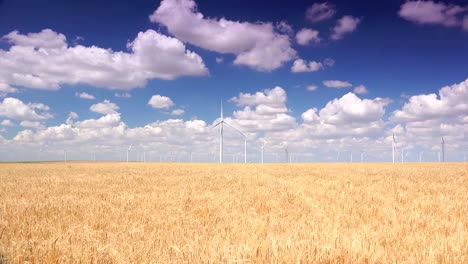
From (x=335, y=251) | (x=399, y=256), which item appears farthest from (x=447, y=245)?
(x=335, y=251)

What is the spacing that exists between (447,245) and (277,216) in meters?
4.59

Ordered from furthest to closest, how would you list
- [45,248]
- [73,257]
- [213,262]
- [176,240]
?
[176,240]
[45,248]
[73,257]
[213,262]

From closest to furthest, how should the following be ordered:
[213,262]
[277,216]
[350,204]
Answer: [213,262] → [277,216] → [350,204]

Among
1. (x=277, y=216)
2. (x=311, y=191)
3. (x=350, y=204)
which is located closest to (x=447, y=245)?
(x=277, y=216)

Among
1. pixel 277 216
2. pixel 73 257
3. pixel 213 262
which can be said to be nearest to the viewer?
pixel 213 262

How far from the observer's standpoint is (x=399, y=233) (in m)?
7.82

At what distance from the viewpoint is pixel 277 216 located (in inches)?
400

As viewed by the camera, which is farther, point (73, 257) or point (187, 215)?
point (187, 215)

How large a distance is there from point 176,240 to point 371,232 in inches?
155

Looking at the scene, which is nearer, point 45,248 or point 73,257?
Answer: point 73,257

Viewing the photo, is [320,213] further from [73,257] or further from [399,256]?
[73,257]

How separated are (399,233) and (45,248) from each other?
6.71 metres

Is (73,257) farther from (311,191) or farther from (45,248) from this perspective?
(311,191)

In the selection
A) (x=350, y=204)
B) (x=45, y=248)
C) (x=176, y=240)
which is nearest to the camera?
(x=45, y=248)
